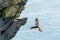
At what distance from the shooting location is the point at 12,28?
38.5 m

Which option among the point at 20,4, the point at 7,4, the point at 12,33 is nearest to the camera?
the point at 7,4

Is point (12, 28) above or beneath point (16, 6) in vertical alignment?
beneath

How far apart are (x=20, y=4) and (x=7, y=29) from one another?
12.7 feet

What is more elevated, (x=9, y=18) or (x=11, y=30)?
(x=9, y=18)

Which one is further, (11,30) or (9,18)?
(11,30)

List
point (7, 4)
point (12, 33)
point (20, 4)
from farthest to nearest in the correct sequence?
point (12, 33) < point (20, 4) < point (7, 4)

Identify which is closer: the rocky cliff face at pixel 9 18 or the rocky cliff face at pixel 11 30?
the rocky cliff face at pixel 9 18

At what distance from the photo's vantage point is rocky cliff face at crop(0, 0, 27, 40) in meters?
33.8

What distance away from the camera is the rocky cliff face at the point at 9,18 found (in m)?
33.8

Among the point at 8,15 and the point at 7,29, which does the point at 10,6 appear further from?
the point at 7,29

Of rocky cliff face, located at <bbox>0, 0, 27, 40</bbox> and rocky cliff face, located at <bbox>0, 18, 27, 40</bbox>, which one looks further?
rocky cliff face, located at <bbox>0, 18, 27, 40</bbox>

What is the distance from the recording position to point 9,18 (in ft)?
117

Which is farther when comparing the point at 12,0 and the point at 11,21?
the point at 11,21

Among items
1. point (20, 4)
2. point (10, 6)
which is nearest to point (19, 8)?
point (20, 4)
